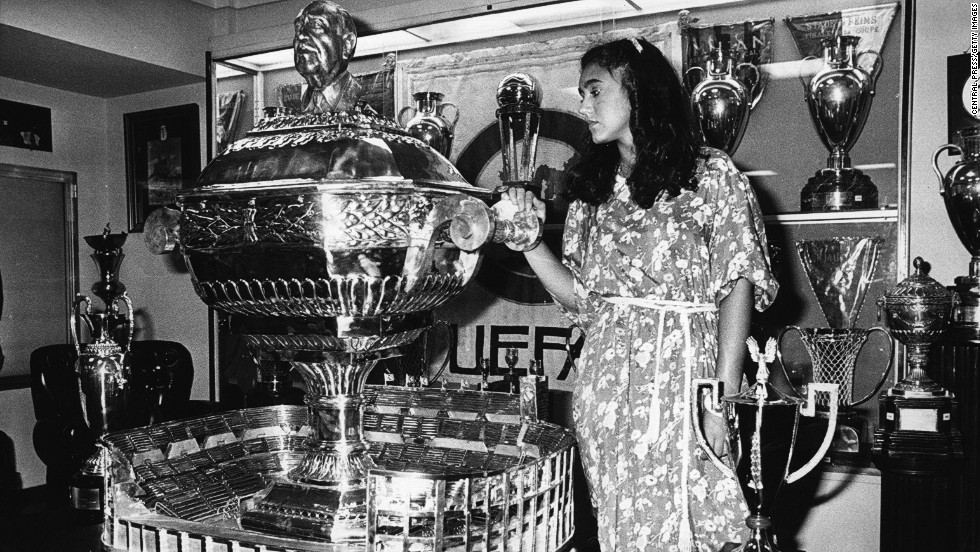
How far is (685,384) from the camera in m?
1.34

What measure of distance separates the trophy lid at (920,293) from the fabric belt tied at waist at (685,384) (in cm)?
55

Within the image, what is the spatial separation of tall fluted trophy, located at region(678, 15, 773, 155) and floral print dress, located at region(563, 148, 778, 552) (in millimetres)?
738

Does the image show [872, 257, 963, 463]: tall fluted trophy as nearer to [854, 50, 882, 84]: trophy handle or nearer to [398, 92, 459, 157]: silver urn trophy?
[854, 50, 882, 84]: trophy handle

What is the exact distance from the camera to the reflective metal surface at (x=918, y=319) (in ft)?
5.46

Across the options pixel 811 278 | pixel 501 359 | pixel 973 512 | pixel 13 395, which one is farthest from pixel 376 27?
pixel 13 395

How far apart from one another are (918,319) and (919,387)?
151 millimetres

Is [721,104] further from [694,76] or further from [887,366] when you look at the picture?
[887,366]

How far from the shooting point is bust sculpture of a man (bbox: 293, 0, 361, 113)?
0.87m

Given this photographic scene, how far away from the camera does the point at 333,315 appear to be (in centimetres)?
84

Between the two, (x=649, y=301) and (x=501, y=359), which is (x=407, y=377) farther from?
(x=649, y=301)

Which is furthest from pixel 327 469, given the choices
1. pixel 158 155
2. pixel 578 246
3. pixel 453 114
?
pixel 158 155

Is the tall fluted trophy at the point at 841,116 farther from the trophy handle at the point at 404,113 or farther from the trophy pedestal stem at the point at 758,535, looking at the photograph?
the trophy pedestal stem at the point at 758,535

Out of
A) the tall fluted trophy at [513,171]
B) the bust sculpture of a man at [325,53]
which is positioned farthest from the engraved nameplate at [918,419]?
the bust sculpture of a man at [325,53]

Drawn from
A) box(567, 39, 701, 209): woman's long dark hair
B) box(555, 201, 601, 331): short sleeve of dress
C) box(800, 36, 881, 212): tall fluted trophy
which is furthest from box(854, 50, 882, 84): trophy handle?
box(555, 201, 601, 331): short sleeve of dress
